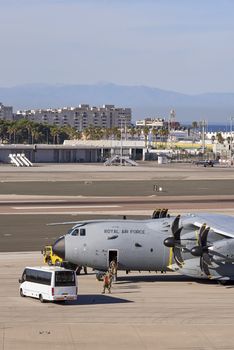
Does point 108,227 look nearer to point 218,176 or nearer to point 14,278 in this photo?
point 14,278

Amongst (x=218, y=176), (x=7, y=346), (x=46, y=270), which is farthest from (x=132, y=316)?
(x=218, y=176)

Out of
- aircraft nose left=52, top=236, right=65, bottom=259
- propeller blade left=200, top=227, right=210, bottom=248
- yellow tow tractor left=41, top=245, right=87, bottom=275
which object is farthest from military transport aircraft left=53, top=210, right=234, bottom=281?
yellow tow tractor left=41, top=245, right=87, bottom=275

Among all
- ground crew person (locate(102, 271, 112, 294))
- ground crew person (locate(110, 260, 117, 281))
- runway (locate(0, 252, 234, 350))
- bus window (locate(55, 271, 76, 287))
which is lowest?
runway (locate(0, 252, 234, 350))

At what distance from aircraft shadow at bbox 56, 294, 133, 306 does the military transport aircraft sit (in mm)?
3936

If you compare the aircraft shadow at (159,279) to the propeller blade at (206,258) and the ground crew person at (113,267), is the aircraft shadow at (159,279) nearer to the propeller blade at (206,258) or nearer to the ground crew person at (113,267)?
the ground crew person at (113,267)

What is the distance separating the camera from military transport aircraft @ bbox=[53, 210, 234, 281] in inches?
2015

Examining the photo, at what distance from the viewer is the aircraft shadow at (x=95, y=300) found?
4647 cm

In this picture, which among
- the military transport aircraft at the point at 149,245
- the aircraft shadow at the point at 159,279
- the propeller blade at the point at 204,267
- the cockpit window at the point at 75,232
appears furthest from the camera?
the aircraft shadow at the point at 159,279

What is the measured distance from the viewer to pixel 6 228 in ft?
268

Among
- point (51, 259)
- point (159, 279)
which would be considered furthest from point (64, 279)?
point (51, 259)

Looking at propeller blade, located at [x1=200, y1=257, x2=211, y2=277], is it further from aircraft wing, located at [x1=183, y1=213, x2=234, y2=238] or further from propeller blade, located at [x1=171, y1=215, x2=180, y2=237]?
propeller blade, located at [x1=171, y1=215, x2=180, y2=237]

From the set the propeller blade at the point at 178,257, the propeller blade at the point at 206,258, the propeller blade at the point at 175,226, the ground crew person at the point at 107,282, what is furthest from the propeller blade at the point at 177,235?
the ground crew person at the point at 107,282

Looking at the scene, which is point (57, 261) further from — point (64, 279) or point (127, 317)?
point (127, 317)

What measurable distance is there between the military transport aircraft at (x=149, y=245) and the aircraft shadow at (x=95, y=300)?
3.94 m
